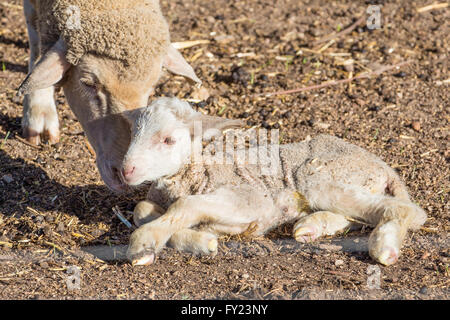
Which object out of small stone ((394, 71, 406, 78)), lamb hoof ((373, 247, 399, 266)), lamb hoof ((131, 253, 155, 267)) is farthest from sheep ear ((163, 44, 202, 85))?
small stone ((394, 71, 406, 78))

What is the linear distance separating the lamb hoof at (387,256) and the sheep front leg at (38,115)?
10.7 ft

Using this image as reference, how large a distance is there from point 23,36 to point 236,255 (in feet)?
16.1

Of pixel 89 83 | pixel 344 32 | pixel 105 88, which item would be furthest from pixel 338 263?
pixel 344 32

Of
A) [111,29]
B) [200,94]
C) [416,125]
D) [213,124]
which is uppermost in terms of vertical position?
[111,29]

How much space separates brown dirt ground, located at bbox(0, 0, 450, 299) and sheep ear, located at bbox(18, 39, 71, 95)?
34.8 inches

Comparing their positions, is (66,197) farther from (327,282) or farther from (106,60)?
(327,282)

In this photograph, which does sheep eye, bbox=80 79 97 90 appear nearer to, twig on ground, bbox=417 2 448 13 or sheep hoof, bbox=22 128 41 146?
sheep hoof, bbox=22 128 41 146

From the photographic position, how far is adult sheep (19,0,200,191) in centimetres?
516

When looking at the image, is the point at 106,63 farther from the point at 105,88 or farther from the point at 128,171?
the point at 128,171

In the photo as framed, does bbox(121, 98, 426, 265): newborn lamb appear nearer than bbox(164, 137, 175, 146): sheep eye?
Result: Yes

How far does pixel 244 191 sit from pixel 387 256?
3.37ft

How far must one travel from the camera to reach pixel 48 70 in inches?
209


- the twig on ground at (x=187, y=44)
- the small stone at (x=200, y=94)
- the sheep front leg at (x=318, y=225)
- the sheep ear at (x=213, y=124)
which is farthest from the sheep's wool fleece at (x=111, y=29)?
the twig on ground at (x=187, y=44)

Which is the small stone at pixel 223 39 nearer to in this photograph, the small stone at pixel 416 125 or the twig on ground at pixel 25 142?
the small stone at pixel 416 125
